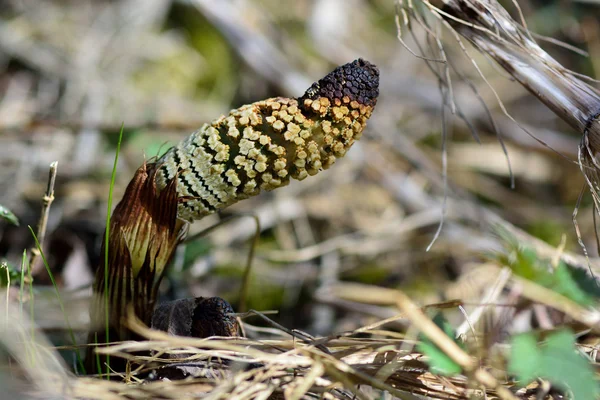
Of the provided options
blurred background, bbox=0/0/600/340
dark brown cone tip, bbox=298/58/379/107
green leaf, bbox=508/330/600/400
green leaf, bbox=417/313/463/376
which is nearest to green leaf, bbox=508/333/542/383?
green leaf, bbox=508/330/600/400

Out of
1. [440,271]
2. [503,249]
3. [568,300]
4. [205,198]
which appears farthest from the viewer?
[440,271]

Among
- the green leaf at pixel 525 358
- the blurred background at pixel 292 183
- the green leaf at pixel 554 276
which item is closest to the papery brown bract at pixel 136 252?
the blurred background at pixel 292 183

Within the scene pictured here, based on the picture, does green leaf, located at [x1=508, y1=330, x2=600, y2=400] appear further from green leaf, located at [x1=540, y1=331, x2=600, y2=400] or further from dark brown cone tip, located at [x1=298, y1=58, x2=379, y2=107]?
dark brown cone tip, located at [x1=298, y1=58, x2=379, y2=107]

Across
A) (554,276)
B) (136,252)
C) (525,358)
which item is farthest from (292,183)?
(525,358)

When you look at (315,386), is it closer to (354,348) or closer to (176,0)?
(354,348)

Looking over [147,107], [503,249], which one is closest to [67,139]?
[147,107]

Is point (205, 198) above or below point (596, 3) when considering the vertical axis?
below

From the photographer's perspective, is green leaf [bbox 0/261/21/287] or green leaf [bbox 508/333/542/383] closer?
green leaf [bbox 508/333/542/383]
